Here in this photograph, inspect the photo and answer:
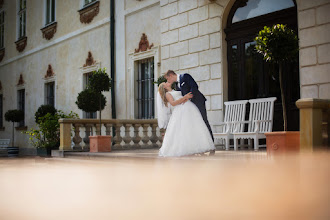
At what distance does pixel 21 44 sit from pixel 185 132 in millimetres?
13562

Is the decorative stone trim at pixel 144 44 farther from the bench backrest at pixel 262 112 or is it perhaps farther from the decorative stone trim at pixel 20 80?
the decorative stone trim at pixel 20 80

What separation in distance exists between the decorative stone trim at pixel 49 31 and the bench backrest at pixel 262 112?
378 inches

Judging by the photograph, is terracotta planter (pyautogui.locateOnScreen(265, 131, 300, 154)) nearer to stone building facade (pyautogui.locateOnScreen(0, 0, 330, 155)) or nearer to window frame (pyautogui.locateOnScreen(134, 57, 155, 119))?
stone building facade (pyautogui.locateOnScreen(0, 0, 330, 155))

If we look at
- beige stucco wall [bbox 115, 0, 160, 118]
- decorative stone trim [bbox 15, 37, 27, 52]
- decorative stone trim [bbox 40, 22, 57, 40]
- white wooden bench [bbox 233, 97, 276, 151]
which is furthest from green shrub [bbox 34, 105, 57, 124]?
white wooden bench [bbox 233, 97, 276, 151]

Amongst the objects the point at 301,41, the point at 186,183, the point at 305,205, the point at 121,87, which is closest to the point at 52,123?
the point at 121,87

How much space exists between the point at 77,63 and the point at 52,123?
2.64 m

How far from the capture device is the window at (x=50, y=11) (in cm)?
1622

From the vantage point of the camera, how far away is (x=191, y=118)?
684 centimetres

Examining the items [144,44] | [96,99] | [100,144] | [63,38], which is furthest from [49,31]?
[100,144]

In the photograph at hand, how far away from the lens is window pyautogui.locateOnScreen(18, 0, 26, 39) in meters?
18.3

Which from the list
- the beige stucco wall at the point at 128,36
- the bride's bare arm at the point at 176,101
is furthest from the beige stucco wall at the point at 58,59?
the bride's bare arm at the point at 176,101

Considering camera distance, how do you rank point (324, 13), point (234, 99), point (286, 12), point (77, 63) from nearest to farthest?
point (324, 13) < point (286, 12) < point (234, 99) < point (77, 63)

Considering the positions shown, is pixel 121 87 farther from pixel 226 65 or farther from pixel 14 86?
pixel 14 86

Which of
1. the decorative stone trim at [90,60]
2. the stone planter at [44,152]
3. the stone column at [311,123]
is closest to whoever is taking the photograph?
the stone column at [311,123]
